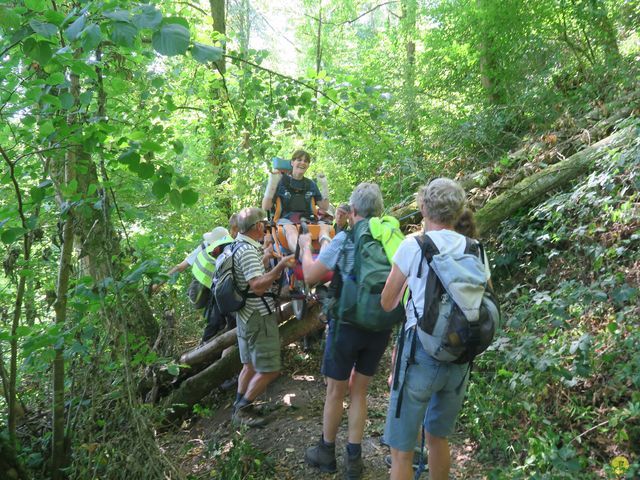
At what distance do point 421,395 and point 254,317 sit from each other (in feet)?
7.40

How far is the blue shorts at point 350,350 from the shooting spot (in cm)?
352

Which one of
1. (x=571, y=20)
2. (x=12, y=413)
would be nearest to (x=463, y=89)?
(x=571, y=20)

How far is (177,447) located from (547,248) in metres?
4.73

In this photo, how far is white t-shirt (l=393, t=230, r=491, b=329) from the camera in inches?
106

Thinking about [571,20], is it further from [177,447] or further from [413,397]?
[177,447]

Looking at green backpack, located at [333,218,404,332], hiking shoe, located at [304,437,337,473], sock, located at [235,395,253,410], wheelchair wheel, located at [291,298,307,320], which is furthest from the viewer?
wheelchair wheel, located at [291,298,307,320]

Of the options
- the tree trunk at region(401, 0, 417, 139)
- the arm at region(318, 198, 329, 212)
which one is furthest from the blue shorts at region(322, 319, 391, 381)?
the tree trunk at region(401, 0, 417, 139)

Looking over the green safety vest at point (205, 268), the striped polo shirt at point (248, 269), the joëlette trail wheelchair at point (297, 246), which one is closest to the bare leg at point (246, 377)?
the striped polo shirt at point (248, 269)

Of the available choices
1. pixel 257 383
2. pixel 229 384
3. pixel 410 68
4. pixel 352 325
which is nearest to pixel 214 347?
pixel 229 384

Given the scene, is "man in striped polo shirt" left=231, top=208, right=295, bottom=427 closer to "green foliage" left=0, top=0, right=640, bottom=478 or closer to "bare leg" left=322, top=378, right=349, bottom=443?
"green foliage" left=0, top=0, right=640, bottom=478

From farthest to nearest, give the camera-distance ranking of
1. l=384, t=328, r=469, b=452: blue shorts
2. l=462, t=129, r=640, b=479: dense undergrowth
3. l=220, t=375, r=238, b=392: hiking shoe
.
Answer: l=220, t=375, r=238, b=392: hiking shoe → l=462, t=129, r=640, b=479: dense undergrowth → l=384, t=328, r=469, b=452: blue shorts

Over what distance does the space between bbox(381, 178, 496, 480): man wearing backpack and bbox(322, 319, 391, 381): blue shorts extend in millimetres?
600

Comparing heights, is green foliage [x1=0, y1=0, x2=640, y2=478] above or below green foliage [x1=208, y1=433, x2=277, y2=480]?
above

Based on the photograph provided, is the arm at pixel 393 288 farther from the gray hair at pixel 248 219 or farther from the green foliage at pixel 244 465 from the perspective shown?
the gray hair at pixel 248 219
